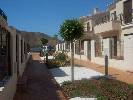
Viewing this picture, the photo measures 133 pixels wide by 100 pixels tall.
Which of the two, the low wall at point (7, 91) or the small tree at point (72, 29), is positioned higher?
the small tree at point (72, 29)

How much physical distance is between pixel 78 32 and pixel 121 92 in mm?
5060

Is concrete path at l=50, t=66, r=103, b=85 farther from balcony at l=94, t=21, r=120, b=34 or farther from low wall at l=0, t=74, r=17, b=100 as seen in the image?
balcony at l=94, t=21, r=120, b=34

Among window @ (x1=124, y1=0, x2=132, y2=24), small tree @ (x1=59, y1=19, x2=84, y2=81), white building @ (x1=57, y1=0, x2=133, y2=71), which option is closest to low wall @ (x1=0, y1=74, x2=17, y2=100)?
Answer: small tree @ (x1=59, y1=19, x2=84, y2=81)

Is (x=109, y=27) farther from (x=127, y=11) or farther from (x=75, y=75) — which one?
(x=75, y=75)

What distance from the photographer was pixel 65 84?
16.0m

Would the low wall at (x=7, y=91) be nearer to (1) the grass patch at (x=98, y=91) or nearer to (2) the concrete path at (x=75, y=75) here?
(1) the grass patch at (x=98, y=91)

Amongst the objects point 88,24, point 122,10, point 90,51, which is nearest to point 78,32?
point 122,10

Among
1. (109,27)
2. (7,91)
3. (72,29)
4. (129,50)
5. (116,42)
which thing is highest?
(109,27)

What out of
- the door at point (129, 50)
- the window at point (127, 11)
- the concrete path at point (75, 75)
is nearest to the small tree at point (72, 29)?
the concrete path at point (75, 75)

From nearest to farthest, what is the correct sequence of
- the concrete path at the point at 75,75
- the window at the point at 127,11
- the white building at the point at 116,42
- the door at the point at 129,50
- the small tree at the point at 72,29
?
the small tree at the point at 72,29 < the concrete path at the point at 75,75 < the door at the point at 129,50 < the white building at the point at 116,42 < the window at the point at 127,11

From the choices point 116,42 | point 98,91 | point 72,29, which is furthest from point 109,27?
point 98,91

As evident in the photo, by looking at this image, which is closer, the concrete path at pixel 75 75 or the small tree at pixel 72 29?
the small tree at pixel 72 29

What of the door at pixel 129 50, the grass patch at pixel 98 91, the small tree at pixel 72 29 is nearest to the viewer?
the grass patch at pixel 98 91

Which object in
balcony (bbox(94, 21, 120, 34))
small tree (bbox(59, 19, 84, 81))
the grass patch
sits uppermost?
balcony (bbox(94, 21, 120, 34))
